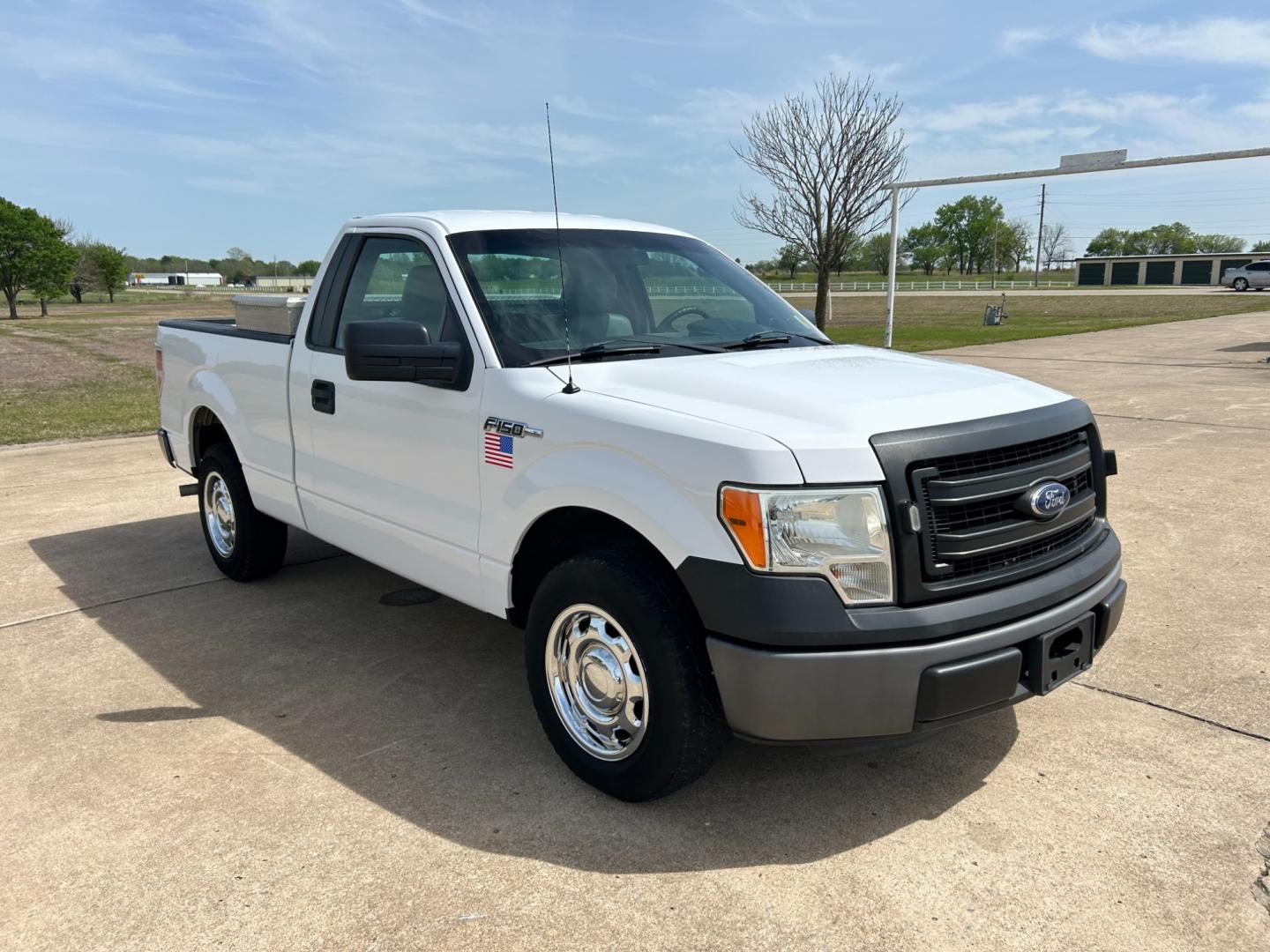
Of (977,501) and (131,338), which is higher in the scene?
(977,501)

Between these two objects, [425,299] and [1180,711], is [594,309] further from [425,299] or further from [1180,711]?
[1180,711]

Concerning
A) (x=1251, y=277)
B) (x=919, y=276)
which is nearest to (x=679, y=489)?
(x=1251, y=277)

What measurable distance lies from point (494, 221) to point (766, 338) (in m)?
1.25

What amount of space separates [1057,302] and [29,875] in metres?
48.9

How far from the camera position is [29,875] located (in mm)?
2906

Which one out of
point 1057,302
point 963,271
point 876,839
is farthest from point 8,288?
point 963,271

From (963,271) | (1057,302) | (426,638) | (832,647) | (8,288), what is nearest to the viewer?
(832,647)

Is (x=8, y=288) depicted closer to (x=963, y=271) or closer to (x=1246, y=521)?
(x=1246, y=521)

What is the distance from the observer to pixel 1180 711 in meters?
3.84

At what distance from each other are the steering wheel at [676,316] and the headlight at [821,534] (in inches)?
56.3

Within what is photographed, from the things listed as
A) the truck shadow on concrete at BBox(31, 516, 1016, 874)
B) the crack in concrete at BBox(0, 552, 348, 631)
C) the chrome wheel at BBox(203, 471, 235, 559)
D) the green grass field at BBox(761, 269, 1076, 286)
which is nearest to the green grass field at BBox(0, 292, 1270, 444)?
the chrome wheel at BBox(203, 471, 235, 559)

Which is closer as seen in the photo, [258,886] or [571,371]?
[258,886]

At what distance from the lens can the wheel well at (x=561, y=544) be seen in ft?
10.4

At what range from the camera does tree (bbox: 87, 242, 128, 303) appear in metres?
68.9
